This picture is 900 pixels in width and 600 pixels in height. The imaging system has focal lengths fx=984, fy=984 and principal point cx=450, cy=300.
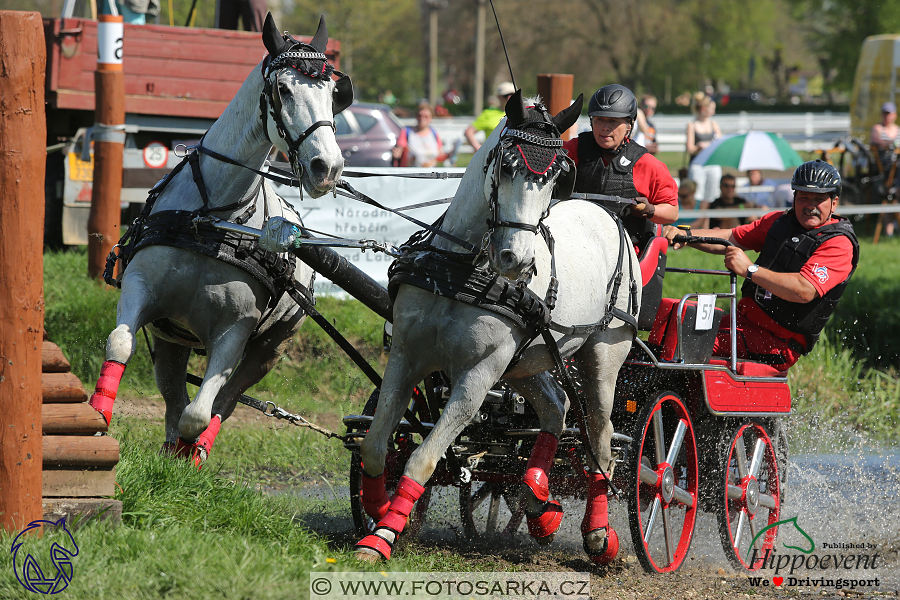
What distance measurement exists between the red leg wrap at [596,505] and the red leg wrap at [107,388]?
7.77 feet

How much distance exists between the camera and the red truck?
10.0 meters

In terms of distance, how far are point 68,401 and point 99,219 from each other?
4.36 meters

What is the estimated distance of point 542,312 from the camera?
4184mm

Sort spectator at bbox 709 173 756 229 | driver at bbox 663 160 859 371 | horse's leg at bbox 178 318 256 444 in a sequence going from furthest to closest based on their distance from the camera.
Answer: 1. spectator at bbox 709 173 756 229
2. driver at bbox 663 160 859 371
3. horse's leg at bbox 178 318 256 444

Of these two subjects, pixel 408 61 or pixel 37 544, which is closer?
pixel 37 544

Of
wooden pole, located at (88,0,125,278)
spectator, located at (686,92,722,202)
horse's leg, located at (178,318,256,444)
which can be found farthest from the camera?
spectator, located at (686,92,722,202)

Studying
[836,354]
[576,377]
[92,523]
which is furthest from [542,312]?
[836,354]

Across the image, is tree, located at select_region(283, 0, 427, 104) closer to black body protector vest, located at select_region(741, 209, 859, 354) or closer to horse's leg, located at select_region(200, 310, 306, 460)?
black body protector vest, located at select_region(741, 209, 859, 354)

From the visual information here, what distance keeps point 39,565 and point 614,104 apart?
361 cm

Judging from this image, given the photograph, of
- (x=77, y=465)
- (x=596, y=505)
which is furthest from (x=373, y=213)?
(x=77, y=465)

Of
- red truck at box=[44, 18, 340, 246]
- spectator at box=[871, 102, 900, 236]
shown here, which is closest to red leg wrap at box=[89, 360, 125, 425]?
red truck at box=[44, 18, 340, 246]

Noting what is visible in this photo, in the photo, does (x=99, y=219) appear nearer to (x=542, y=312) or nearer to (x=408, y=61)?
(x=542, y=312)

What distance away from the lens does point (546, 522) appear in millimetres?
4762

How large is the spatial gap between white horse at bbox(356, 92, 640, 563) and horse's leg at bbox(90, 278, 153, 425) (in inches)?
46.0
